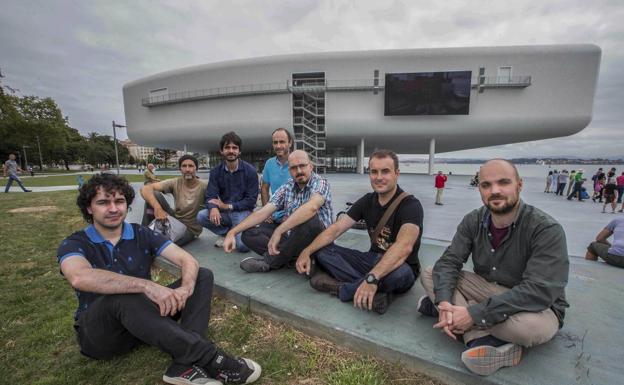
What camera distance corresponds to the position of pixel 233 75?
86.7 ft

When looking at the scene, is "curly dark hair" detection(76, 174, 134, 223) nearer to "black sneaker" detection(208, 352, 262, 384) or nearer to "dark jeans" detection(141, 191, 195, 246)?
"black sneaker" detection(208, 352, 262, 384)

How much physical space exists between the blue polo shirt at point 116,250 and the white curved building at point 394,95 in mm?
24917

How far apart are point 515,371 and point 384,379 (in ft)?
2.51

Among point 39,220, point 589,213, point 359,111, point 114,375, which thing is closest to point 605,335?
point 114,375

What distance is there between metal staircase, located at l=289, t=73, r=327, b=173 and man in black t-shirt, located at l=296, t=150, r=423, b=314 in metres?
22.9

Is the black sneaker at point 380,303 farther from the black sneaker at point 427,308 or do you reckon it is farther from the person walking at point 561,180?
the person walking at point 561,180

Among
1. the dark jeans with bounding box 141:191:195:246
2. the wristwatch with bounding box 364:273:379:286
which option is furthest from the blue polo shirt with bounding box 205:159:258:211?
the wristwatch with bounding box 364:273:379:286

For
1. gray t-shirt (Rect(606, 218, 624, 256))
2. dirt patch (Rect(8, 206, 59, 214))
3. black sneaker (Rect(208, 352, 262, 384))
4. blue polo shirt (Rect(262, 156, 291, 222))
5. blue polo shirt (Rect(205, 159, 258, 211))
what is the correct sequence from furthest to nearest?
dirt patch (Rect(8, 206, 59, 214)), blue polo shirt (Rect(262, 156, 291, 222)), blue polo shirt (Rect(205, 159, 258, 211)), gray t-shirt (Rect(606, 218, 624, 256)), black sneaker (Rect(208, 352, 262, 384))

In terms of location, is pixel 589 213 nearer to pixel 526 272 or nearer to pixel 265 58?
pixel 526 272

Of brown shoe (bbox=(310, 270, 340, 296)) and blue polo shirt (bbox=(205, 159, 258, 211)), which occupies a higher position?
blue polo shirt (bbox=(205, 159, 258, 211))

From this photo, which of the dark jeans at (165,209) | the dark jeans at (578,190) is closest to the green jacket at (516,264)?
the dark jeans at (165,209)

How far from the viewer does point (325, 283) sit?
2.45m

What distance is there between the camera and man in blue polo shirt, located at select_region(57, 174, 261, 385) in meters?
1.54

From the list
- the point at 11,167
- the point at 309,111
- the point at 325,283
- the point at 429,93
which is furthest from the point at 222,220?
the point at 429,93
